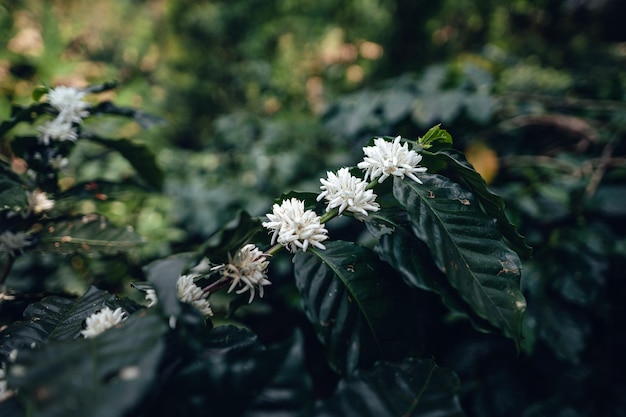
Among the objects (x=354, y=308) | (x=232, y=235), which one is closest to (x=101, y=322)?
(x=232, y=235)

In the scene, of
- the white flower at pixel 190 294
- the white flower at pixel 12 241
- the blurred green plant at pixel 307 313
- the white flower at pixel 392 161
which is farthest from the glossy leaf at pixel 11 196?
the white flower at pixel 392 161

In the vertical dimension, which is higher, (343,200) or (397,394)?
(343,200)

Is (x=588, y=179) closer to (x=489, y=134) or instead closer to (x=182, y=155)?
(x=489, y=134)

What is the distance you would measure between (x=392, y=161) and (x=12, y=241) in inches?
31.6

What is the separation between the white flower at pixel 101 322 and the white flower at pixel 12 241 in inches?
16.9

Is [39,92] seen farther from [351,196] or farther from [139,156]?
[351,196]

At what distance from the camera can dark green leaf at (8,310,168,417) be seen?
33cm

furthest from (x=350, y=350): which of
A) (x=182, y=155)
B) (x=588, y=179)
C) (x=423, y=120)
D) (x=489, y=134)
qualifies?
(x=182, y=155)

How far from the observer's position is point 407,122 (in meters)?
1.72

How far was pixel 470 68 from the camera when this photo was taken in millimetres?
1763

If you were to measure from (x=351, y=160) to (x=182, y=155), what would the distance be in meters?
1.50

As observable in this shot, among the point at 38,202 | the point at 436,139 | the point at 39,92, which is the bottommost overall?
the point at 436,139

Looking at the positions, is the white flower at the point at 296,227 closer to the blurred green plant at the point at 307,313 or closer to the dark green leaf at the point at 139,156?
the blurred green plant at the point at 307,313

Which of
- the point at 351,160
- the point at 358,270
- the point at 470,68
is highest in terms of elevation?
the point at 470,68
